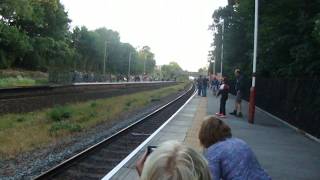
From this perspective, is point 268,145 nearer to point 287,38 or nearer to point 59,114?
point 59,114

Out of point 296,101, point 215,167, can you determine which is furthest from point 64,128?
point 215,167

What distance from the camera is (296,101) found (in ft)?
72.4

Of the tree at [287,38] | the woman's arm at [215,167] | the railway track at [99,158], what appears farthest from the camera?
the tree at [287,38]

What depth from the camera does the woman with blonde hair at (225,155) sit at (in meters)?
5.00

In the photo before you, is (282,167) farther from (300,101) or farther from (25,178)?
(300,101)

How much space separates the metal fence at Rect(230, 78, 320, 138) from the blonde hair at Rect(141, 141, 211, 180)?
1535 centimetres

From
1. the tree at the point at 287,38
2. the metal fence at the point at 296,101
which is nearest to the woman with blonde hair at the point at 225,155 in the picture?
the metal fence at the point at 296,101

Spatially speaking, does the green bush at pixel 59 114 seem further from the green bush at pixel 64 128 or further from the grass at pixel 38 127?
the green bush at pixel 64 128

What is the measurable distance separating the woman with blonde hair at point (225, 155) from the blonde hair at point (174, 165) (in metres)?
1.94

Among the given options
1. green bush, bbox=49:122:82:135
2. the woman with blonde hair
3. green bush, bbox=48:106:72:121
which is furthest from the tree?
the woman with blonde hair

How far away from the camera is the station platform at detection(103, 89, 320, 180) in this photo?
11.8 metres

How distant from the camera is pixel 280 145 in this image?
16.4 metres

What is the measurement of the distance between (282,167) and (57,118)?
15.6m

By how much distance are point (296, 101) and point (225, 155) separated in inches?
694
